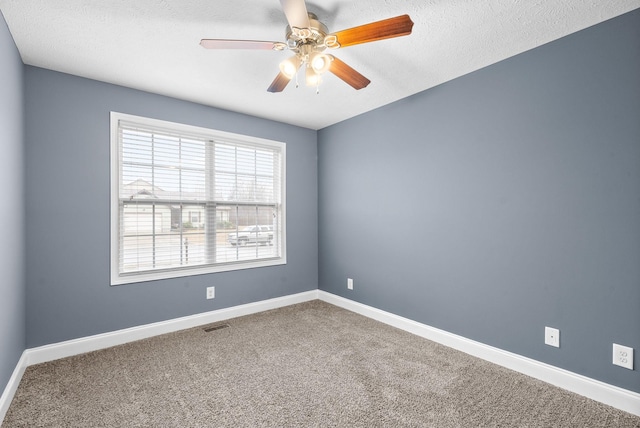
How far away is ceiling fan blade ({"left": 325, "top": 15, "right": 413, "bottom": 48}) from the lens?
5.04 feet

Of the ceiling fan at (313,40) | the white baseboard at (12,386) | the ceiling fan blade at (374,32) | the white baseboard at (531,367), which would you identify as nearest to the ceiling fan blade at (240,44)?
the ceiling fan at (313,40)

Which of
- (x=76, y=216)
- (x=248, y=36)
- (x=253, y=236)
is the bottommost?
(x=253, y=236)

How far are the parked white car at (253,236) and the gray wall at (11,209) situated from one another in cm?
182

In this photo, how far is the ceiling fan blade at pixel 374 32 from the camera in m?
1.54

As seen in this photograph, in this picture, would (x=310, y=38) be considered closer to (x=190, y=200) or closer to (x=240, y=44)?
(x=240, y=44)

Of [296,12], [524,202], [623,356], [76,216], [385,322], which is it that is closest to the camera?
[296,12]

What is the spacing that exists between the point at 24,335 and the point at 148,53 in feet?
8.03

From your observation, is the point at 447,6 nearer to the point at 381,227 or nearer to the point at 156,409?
the point at 381,227

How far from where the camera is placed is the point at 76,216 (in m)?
2.71

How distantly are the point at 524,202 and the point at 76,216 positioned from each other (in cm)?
373

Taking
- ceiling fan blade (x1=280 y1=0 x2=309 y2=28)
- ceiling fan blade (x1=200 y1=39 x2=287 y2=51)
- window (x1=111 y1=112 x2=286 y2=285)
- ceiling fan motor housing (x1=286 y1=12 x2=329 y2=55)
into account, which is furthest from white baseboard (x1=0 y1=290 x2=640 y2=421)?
ceiling fan blade (x1=280 y1=0 x2=309 y2=28)

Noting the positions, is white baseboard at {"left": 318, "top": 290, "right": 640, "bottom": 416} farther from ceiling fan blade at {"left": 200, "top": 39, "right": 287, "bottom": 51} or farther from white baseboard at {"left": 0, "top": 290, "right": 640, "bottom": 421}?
ceiling fan blade at {"left": 200, "top": 39, "right": 287, "bottom": 51}

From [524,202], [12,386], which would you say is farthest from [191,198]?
[524,202]

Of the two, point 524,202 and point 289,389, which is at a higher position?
point 524,202
